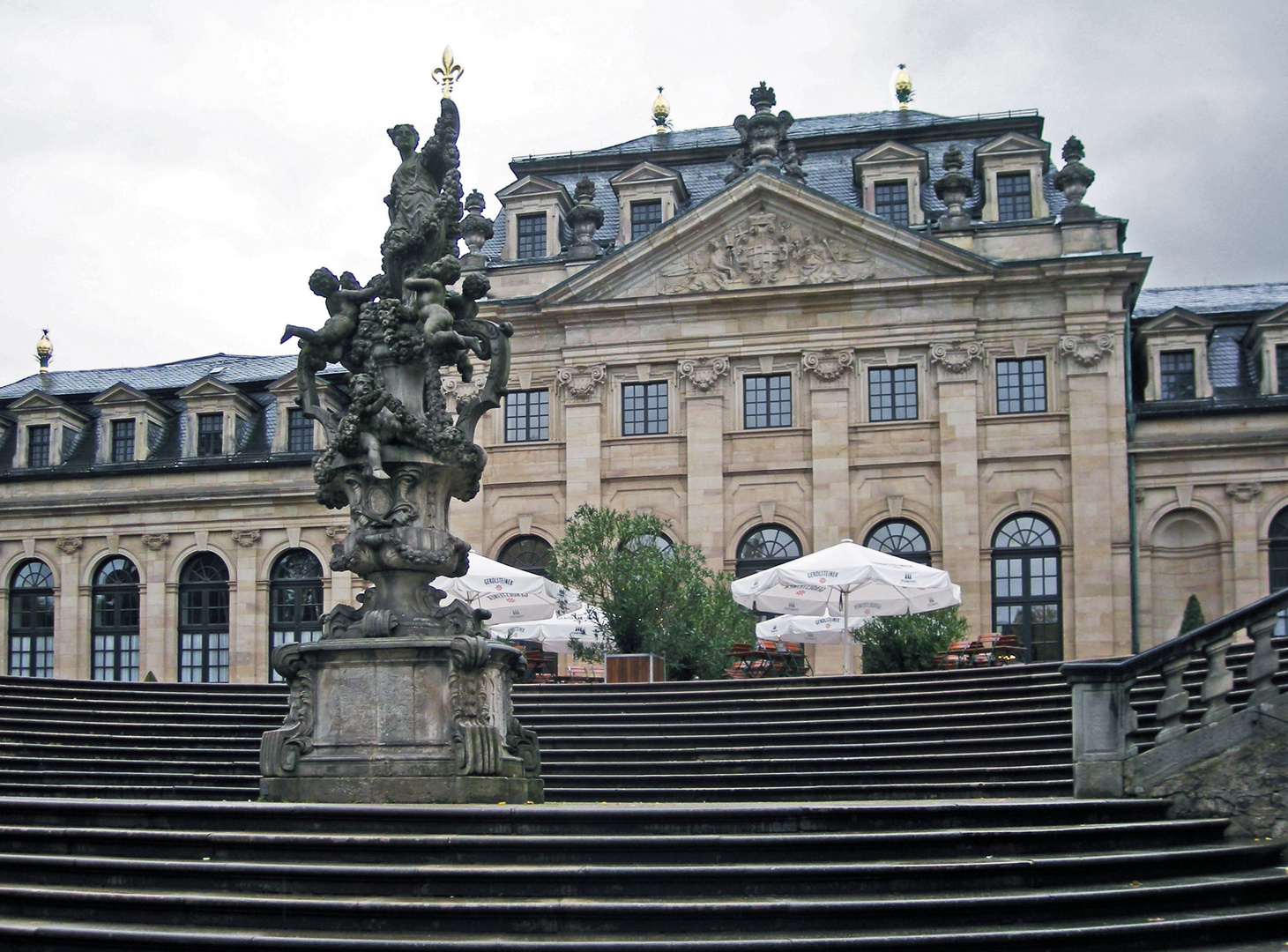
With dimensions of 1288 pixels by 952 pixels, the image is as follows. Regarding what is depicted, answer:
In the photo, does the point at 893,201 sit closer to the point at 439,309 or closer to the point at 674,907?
the point at 439,309

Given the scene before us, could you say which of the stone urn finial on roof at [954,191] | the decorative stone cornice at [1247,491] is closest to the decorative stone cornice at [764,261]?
the stone urn finial on roof at [954,191]

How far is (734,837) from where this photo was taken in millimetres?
11242

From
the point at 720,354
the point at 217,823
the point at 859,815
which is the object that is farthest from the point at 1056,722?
the point at 720,354

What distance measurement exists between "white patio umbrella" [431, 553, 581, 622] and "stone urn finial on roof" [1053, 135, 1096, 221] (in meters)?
17.6

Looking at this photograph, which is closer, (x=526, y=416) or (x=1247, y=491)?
(x=1247, y=491)

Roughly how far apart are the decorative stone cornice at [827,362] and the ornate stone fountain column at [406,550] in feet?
80.7

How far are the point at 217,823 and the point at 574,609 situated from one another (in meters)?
18.4

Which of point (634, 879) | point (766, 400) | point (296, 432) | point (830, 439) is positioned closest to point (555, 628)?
point (830, 439)

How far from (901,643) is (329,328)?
1472 cm

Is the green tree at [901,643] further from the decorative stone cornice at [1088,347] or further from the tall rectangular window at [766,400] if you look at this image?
the decorative stone cornice at [1088,347]

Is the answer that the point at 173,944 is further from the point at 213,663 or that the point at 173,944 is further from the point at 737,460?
the point at 213,663

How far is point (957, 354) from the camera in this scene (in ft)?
128

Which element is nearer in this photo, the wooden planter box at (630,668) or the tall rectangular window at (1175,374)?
the wooden planter box at (630,668)

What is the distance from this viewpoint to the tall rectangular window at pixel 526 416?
4181 cm
